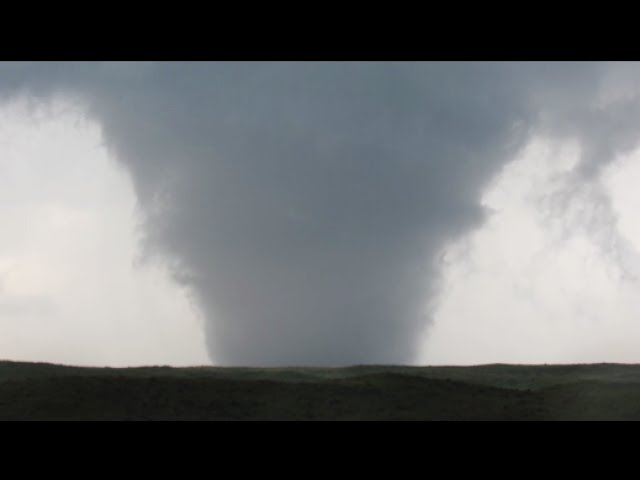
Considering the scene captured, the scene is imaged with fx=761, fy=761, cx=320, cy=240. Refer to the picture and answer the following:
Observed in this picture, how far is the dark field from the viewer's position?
2311cm

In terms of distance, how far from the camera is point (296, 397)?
2411 cm

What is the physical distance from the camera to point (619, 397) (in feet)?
81.0

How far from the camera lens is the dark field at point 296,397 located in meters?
23.1

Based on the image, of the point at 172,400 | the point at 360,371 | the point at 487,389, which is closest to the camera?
the point at 172,400

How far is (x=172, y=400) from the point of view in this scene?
23672mm
